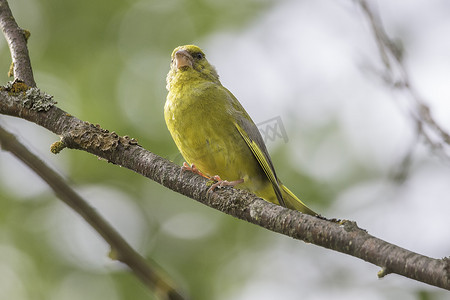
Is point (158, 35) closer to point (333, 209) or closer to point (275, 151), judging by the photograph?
point (275, 151)

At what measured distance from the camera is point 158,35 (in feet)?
23.5

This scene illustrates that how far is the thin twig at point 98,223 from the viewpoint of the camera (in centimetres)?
87

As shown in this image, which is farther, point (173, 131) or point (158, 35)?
point (158, 35)

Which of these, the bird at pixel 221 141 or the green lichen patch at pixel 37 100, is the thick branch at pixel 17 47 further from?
the bird at pixel 221 141

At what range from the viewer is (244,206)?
2781mm

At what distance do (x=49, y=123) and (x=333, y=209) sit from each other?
3932 mm

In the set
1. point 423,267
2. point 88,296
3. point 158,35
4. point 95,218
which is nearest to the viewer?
point 95,218

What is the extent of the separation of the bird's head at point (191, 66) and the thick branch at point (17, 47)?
1.75m

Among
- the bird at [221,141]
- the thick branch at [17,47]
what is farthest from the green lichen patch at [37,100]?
the bird at [221,141]

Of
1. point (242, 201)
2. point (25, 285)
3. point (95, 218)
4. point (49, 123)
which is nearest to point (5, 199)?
point (25, 285)

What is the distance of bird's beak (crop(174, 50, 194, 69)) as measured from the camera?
505 cm

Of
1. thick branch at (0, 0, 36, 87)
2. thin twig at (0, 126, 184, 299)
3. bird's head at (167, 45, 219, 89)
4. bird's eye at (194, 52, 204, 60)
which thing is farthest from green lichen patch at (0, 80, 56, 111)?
→ bird's eye at (194, 52, 204, 60)

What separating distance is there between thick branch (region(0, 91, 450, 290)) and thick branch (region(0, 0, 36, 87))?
9.4 inches

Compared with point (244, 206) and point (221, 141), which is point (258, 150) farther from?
point (244, 206)
